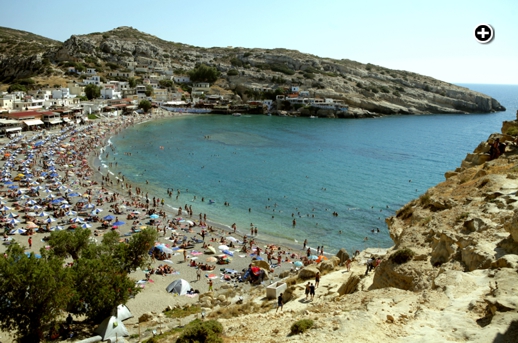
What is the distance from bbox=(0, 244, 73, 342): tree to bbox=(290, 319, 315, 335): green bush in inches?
329

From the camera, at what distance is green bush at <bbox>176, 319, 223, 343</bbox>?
10.9 meters

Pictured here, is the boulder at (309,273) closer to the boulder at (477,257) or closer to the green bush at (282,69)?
the boulder at (477,257)

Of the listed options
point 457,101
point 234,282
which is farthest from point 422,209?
point 457,101

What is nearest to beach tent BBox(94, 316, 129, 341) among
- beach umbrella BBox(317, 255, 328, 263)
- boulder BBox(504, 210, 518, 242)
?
boulder BBox(504, 210, 518, 242)

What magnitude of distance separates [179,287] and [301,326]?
11.2 metres

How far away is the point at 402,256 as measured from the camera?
13273 mm

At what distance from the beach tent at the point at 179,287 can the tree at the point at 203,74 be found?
107195mm

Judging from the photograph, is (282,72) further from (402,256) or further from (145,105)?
(402,256)

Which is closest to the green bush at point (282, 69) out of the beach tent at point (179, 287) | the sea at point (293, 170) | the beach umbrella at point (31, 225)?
the sea at point (293, 170)

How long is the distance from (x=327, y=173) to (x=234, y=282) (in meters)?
29.7

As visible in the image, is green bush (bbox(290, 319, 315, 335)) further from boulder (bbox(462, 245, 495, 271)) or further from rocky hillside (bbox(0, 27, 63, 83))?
rocky hillside (bbox(0, 27, 63, 83))

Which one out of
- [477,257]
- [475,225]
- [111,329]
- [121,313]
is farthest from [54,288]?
[475,225]

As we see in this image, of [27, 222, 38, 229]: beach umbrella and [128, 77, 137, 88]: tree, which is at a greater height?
[128, 77, 137, 88]: tree

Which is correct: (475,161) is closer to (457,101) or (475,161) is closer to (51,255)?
(51,255)
